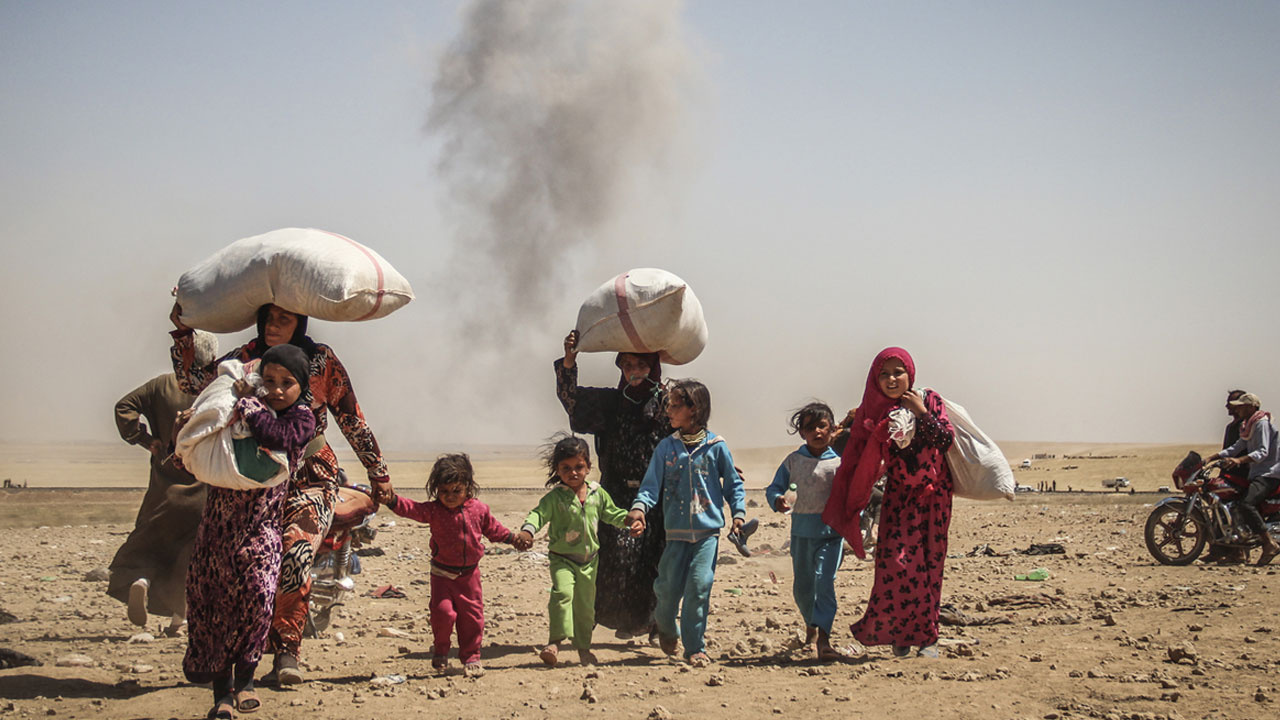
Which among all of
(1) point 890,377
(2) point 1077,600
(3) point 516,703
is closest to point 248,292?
(3) point 516,703

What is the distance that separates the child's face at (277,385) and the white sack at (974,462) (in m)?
3.78

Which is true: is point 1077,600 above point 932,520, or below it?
below

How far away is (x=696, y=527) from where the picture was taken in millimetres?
6828

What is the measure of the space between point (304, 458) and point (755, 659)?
115 inches

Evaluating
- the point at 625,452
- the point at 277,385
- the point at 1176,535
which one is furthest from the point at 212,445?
the point at 1176,535

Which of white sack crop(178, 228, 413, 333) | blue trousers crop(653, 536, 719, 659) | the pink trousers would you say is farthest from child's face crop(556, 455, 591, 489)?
white sack crop(178, 228, 413, 333)

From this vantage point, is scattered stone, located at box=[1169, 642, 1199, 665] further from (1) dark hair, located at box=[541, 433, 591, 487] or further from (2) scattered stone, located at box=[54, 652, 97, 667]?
(2) scattered stone, located at box=[54, 652, 97, 667]

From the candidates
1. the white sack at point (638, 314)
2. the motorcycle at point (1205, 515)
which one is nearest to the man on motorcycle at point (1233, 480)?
the motorcycle at point (1205, 515)

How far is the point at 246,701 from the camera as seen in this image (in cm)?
511

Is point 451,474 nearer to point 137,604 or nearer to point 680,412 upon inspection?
point 680,412

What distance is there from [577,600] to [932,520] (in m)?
2.16

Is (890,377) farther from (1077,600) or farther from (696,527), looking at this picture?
(1077,600)

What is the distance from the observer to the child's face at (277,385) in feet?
17.0

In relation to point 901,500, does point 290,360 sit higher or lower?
higher
